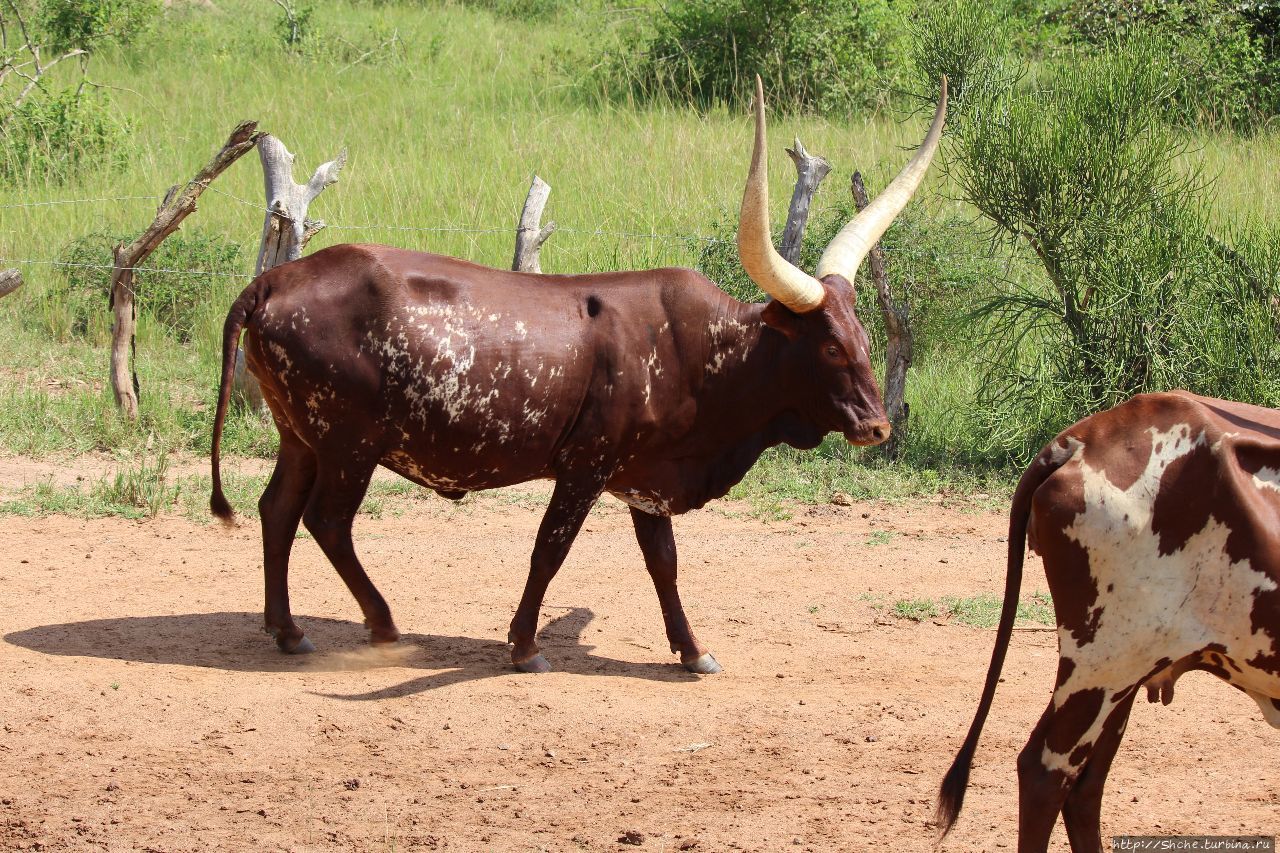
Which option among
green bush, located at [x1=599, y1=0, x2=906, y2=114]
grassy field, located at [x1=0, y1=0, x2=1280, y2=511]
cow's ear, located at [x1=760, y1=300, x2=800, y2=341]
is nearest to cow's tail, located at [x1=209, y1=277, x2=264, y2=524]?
cow's ear, located at [x1=760, y1=300, x2=800, y2=341]

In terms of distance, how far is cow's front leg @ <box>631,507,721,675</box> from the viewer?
5.82 meters

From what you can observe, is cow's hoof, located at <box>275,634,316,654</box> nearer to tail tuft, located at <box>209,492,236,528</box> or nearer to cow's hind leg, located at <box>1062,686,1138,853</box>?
tail tuft, located at <box>209,492,236,528</box>

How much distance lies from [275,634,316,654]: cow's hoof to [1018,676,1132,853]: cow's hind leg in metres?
3.15

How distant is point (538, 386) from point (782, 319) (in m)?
1.03

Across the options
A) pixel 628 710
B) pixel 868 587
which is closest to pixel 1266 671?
pixel 628 710

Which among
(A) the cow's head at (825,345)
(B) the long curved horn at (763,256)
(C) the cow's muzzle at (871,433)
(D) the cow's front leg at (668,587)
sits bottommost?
(D) the cow's front leg at (668,587)

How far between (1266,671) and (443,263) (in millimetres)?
3438

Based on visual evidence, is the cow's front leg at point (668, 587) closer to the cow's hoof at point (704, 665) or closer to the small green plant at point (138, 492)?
the cow's hoof at point (704, 665)

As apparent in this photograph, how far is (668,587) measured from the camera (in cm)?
591

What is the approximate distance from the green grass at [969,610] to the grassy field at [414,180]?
5.75 feet

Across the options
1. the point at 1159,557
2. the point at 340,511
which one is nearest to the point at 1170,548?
the point at 1159,557

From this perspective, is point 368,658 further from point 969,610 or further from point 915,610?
point 969,610

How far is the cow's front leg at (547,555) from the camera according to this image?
5.67 meters

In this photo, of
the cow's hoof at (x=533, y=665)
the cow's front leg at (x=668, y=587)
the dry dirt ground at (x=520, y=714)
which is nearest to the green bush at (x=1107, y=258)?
the dry dirt ground at (x=520, y=714)
